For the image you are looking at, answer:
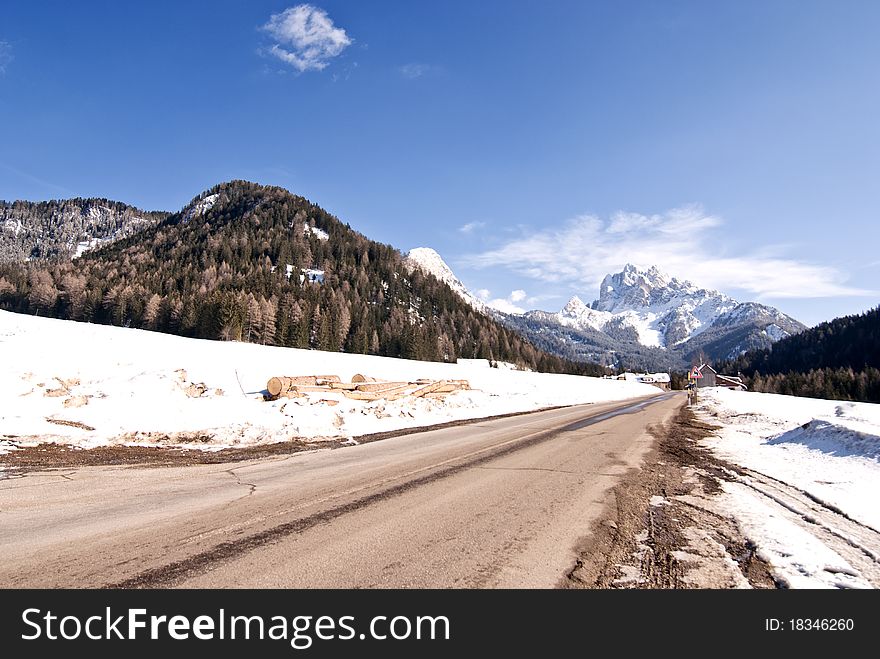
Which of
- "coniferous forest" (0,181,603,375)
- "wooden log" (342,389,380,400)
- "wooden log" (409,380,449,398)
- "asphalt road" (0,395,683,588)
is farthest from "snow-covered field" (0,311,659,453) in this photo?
"coniferous forest" (0,181,603,375)

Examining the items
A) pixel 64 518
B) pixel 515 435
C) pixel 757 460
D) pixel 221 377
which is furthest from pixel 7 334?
pixel 757 460

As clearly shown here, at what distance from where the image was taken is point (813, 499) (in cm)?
700

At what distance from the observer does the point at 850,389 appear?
289 ft

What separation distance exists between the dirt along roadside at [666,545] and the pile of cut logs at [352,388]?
15.1 metres

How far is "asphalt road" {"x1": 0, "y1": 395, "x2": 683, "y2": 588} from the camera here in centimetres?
398

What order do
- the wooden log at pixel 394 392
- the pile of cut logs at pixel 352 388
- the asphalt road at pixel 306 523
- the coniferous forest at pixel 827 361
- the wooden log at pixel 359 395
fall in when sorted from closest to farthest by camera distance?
the asphalt road at pixel 306 523
the pile of cut logs at pixel 352 388
the wooden log at pixel 359 395
the wooden log at pixel 394 392
the coniferous forest at pixel 827 361

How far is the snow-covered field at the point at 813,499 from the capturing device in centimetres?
441

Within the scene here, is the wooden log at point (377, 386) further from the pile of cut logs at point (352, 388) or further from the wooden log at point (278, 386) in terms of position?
the wooden log at point (278, 386)

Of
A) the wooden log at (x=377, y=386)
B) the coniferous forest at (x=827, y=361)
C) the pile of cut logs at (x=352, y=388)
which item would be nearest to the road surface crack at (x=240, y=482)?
the pile of cut logs at (x=352, y=388)

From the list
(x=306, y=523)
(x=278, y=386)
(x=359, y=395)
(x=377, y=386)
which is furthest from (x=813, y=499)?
(x=377, y=386)

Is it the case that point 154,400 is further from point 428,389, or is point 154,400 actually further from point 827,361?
point 827,361

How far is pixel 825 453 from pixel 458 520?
10941mm

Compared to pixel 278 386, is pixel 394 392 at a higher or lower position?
lower

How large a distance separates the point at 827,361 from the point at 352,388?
204649mm
